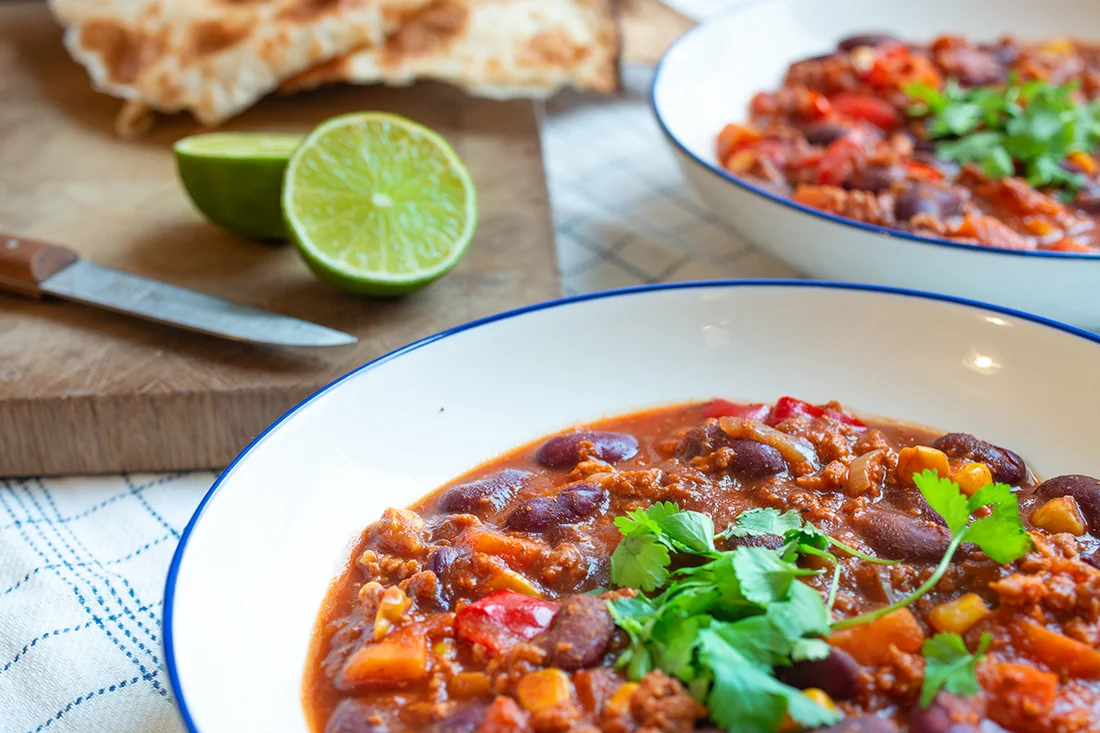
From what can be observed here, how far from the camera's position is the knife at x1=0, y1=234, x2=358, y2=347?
3791 mm

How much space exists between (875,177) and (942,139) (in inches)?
34.4

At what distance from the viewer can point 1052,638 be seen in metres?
2.41

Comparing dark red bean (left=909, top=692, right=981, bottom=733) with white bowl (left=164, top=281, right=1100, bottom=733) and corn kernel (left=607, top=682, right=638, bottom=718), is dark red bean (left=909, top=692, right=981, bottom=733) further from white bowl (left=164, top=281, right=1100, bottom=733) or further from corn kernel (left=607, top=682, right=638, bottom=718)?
white bowl (left=164, top=281, right=1100, bottom=733)

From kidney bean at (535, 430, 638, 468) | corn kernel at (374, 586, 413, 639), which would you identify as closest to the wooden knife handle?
kidney bean at (535, 430, 638, 468)

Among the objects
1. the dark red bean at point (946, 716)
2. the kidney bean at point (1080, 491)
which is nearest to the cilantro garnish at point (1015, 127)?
the kidney bean at point (1080, 491)

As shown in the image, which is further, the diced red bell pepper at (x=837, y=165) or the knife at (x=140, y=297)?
the diced red bell pepper at (x=837, y=165)

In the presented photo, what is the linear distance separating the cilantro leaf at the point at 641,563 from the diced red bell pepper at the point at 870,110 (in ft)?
11.1

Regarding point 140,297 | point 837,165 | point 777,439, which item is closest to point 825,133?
point 837,165

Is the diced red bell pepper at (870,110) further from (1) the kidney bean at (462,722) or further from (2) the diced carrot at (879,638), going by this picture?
(1) the kidney bean at (462,722)

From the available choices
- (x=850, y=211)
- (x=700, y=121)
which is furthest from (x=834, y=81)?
(x=850, y=211)

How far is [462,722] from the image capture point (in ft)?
7.62

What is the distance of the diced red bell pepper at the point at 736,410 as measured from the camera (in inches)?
131

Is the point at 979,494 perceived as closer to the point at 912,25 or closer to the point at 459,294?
the point at 459,294

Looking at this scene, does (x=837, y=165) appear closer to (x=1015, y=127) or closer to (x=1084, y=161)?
(x=1015, y=127)
